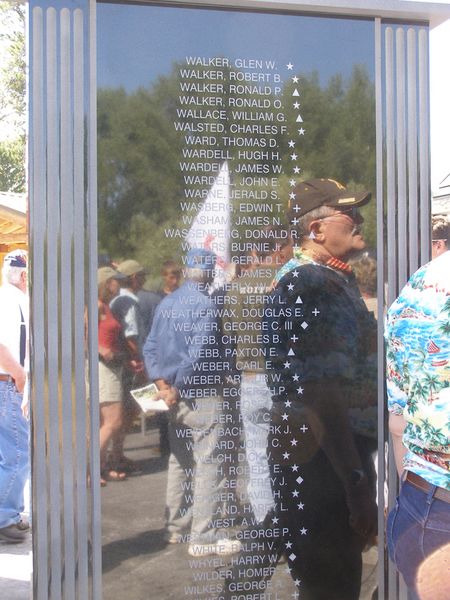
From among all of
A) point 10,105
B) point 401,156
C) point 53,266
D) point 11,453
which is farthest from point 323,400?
point 10,105

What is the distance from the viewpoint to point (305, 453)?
2459 mm

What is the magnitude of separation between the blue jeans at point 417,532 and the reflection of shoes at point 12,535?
12.0 feet

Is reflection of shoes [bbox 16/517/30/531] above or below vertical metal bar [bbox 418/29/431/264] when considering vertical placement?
below

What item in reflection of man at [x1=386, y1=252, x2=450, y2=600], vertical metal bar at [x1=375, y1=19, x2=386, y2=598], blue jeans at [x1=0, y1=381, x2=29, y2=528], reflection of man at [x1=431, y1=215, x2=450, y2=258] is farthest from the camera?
blue jeans at [x1=0, y1=381, x2=29, y2=528]

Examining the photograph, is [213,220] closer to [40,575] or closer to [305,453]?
[305,453]

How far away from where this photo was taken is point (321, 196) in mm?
2477

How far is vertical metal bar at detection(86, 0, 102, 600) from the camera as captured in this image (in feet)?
7.49

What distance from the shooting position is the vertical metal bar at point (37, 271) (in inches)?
88.4

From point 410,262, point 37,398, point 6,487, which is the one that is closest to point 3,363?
point 6,487

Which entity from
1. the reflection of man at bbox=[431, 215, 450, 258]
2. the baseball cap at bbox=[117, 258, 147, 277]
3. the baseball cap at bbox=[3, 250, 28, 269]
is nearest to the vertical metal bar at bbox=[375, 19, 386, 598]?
the baseball cap at bbox=[117, 258, 147, 277]

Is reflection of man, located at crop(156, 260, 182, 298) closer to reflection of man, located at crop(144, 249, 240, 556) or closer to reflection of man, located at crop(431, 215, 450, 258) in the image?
reflection of man, located at crop(144, 249, 240, 556)

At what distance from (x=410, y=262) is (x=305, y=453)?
2.45 ft

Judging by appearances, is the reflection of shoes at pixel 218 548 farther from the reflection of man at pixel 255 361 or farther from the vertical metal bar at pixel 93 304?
the vertical metal bar at pixel 93 304

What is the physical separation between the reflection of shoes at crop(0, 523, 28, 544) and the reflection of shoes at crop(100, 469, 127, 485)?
324 centimetres
